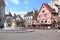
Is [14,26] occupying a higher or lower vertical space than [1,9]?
lower

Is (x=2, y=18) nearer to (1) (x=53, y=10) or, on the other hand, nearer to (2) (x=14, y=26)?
(1) (x=53, y=10)

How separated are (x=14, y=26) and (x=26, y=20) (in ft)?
171

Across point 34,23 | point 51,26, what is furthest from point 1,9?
point 51,26

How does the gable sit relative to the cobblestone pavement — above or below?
above

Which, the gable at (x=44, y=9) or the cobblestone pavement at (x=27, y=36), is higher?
the gable at (x=44, y=9)

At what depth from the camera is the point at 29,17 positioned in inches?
3981

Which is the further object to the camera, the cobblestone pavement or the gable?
the gable

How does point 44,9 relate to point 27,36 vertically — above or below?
above

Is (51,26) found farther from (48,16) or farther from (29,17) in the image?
(29,17)

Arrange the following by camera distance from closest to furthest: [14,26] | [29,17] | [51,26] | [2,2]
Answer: [14,26] < [51,26] < [2,2] < [29,17]

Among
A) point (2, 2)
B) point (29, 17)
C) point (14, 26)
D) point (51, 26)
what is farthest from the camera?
point (29, 17)

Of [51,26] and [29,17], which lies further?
[29,17]

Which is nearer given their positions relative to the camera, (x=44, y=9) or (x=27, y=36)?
(x=27, y=36)

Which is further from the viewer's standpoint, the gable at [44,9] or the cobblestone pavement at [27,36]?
the gable at [44,9]
